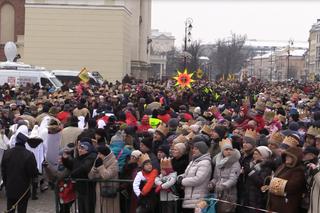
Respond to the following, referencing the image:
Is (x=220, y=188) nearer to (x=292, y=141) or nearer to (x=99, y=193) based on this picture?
(x=292, y=141)

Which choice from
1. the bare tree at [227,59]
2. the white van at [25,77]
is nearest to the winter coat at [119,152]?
the white van at [25,77]

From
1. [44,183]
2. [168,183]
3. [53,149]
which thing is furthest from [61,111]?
[168,183]

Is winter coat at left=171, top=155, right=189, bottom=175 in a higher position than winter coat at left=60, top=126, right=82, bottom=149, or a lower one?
lower

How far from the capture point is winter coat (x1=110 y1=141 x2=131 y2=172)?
9648 millimetres

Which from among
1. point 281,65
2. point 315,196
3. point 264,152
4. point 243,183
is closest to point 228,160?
point 243,183

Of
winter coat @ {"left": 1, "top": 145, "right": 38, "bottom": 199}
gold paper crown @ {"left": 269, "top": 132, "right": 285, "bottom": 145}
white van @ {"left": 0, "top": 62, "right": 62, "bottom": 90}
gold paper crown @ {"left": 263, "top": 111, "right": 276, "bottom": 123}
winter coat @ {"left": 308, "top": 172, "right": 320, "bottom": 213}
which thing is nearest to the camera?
winter coat @ {"left": 308, "top": 172, "right": 320, "bottom": 213}

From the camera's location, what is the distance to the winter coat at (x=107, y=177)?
8938 mm

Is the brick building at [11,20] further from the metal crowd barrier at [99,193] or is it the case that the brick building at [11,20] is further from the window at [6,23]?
the metal crowd barrier at [99,193]

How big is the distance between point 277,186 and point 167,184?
1702mm

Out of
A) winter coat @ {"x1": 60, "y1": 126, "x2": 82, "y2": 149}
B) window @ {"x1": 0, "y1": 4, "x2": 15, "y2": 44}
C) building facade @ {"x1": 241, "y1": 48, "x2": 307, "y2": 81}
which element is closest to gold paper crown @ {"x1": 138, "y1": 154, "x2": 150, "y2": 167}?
winter coat @ {"x1": 60, "y1": 126, "x2": 82, "y2": 149}

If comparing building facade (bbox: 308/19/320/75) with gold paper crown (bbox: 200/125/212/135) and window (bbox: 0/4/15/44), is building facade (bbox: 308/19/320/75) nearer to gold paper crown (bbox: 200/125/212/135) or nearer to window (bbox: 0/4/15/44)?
window (bbox: 0/4/15/44)

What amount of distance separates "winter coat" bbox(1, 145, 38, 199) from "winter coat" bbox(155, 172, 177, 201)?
2.26 meters

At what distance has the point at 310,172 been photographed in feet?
24.6

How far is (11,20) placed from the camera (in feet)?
163
